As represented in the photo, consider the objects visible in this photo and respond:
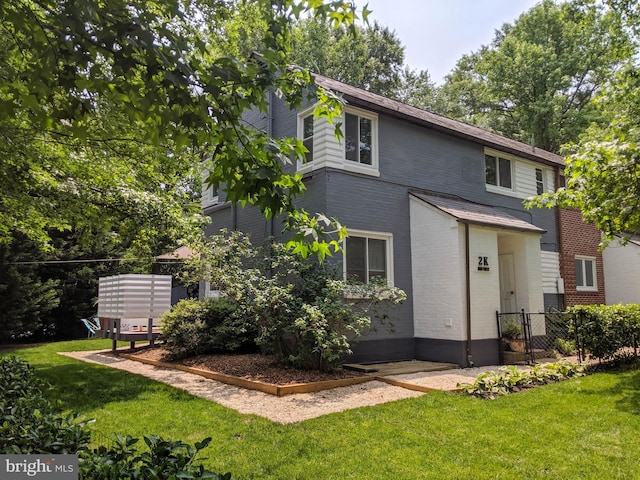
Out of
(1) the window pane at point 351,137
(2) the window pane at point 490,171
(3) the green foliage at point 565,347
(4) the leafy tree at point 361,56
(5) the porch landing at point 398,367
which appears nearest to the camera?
(5) the porch landing at point 398,367

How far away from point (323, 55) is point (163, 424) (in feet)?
89.5

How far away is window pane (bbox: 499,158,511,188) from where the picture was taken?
14164mm

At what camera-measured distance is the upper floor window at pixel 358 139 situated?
36.0 ft

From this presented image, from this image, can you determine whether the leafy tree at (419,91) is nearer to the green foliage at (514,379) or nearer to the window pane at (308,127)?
the window pane at (308,127)

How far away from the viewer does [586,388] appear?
7.63 metres

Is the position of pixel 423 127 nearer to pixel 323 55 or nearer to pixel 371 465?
pixel 371 465

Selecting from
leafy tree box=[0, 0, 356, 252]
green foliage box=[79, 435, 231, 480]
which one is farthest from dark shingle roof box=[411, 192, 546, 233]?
green foliage box=[79, 435, 231, 480]

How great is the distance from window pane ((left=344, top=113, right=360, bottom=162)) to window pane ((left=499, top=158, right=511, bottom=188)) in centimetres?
572

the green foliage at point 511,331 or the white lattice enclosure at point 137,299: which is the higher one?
the white lattice enclosure at point 137,299

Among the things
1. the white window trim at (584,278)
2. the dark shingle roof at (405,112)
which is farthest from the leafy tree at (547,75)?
the dark shingle roof at (405,112)

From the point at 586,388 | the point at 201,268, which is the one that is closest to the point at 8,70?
the point at 201,268

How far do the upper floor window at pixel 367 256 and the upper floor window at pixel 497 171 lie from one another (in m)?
4.85

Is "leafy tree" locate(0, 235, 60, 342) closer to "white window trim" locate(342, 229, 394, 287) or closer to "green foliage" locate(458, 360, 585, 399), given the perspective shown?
"white window trim" locate(342, 229, 394, 287)

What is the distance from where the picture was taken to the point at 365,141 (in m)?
11.2
